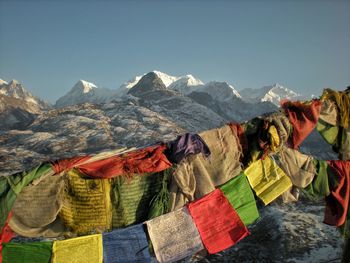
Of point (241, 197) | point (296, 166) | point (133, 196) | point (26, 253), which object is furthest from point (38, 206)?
point (296, 166)

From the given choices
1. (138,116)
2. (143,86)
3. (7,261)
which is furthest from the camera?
(143,86)

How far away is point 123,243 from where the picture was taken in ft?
14.1

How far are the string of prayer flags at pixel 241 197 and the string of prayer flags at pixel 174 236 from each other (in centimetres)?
56

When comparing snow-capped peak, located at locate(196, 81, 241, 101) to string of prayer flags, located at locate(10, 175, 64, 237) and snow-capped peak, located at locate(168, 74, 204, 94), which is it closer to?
snow-capped peak, located at locate(168, 74, 204, 94)

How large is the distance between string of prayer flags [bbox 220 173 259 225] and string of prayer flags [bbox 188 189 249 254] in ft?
0.25

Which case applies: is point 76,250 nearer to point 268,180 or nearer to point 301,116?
point 268,180

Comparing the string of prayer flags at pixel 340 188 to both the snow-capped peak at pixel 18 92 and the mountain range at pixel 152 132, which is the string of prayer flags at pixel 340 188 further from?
the snow-capped peak at pixel 18 92

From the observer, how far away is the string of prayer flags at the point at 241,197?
4699 mm

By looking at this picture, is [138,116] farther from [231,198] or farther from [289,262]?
[231,198]

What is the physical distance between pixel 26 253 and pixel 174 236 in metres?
1.55

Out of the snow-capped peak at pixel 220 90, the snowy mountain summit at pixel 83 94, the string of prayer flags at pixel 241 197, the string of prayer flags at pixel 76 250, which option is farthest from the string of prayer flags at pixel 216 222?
the snowy mountain summit at pixel 83 94

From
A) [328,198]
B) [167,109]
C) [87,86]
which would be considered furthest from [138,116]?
[87,86]

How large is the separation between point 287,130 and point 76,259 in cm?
280

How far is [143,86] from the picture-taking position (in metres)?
53.0
